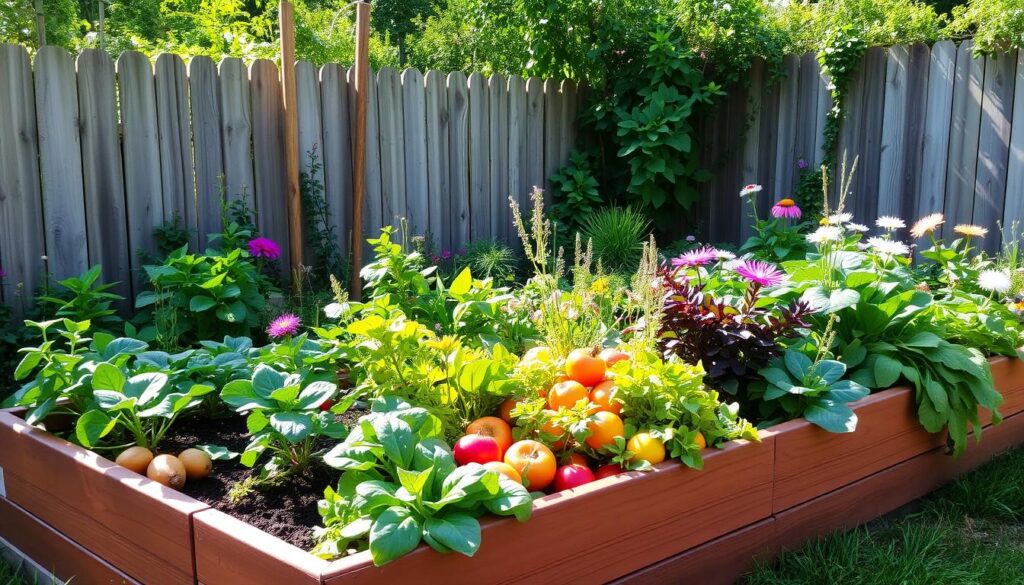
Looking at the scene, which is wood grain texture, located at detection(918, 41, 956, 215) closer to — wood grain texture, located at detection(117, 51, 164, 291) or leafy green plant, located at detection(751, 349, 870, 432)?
leafy green plant, located at detection(751, 349, 870, 432)

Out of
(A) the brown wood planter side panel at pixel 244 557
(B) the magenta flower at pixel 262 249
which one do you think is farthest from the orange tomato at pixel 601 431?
(B) the magenta flower at pixel 262 249

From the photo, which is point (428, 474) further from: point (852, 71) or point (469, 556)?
point (852, 71)

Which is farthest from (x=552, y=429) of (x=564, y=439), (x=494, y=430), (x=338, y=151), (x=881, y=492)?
(x=338, y=151)

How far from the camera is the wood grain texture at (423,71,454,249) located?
543cm

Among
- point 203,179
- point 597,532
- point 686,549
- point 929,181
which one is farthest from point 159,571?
point 929,181

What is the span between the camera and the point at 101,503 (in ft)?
6.88

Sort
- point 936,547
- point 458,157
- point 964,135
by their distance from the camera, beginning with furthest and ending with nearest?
point 458,157 < point 964,135 < point 936,547

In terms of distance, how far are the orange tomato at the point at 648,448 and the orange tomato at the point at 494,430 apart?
33 cm

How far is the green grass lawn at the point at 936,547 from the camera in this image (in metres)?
2.29

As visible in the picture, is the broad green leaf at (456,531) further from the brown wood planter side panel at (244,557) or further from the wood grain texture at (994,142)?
the wood grain texture at (994,142)

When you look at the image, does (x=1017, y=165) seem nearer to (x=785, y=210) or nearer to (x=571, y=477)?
(x=785, y=210)

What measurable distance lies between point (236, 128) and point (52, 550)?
273 cm

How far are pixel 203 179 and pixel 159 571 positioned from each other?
9.49 feet

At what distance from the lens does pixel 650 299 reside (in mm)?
2371
